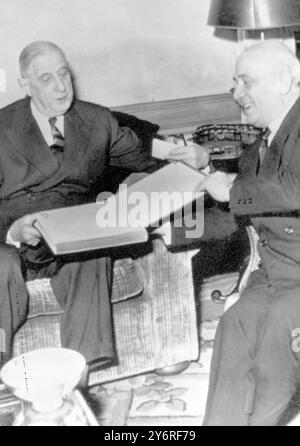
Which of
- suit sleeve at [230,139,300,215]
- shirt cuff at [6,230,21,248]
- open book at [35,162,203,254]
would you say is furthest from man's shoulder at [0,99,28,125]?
suit sleeve at [230,139,300,215]

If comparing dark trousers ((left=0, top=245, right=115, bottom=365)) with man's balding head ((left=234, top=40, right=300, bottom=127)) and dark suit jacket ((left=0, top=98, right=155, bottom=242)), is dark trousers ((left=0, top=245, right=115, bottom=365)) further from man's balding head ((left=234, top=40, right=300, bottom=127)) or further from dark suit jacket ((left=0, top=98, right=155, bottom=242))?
man's balding head ((left=234, top=40, right=300, bottom=127))

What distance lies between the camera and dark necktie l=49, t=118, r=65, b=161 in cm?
276

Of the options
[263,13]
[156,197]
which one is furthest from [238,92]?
[263,13]

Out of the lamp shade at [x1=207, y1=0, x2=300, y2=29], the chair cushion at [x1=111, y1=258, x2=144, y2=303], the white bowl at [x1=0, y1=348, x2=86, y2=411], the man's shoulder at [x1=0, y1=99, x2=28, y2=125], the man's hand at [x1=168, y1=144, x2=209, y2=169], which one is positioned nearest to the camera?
the white bowl at [x1=0, y1=348, x2=86, y2=411]

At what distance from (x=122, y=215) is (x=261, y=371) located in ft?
2.31

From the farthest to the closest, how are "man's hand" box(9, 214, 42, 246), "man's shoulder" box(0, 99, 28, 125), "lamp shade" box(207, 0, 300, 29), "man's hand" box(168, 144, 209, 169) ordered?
"lamp shade" box(207, 0, 300, 29) < "man's shoulder" box(0, 99, 28, 125) < "man's hand" box(168, 144, 209, 169) < "man's hand" box(9, 214, 42, 246)

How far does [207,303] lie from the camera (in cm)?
335

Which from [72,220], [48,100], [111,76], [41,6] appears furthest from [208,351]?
[41,6]

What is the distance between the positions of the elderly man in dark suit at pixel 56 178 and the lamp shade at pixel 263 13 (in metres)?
0.86

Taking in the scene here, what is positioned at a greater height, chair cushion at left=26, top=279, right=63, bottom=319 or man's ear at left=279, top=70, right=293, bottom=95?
man's ear at left=279, top=70, right=293, bottom=95

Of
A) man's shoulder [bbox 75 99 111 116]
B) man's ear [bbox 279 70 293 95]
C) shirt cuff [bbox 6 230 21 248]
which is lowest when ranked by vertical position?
shirt cuff [bbox 6 230 21 248]

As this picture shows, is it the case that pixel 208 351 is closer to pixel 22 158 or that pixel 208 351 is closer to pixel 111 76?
pixel 22 158

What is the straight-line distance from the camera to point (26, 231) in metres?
2.36

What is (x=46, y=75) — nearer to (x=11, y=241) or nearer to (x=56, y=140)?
(x=56, y=140)
